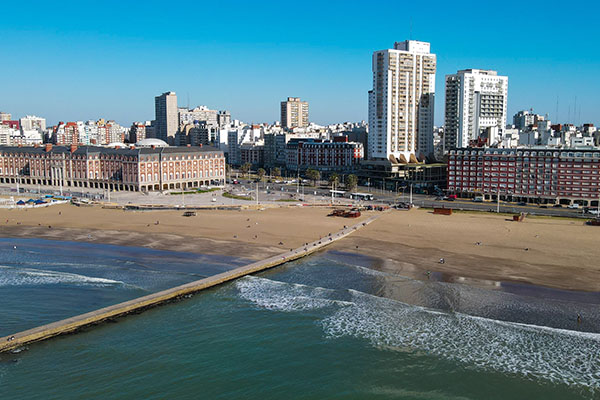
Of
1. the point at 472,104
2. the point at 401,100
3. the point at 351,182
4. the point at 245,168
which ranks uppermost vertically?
the point at 401,100

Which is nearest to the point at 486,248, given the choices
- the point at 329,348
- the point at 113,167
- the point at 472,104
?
the point at 329,348

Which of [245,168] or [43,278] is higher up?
[245,168]

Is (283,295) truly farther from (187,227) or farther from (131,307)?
(187,227)

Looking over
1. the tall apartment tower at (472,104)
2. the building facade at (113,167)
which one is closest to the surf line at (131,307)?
the building facade at (113,167)

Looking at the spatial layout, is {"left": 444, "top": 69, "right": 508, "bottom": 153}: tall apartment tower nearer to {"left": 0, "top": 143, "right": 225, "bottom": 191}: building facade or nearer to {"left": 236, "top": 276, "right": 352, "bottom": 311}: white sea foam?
{"left": 0, "top": 143, "right": 225, "bottom": 191}: building facade

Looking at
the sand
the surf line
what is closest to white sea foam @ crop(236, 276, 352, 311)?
the surf line

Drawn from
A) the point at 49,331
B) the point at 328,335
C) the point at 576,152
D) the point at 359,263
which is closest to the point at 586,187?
the point at 576,152
